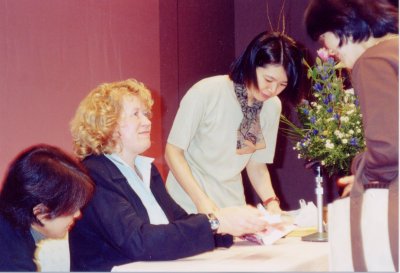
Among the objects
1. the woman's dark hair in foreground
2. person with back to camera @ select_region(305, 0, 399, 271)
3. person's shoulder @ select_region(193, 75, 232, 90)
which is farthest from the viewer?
person's shoulder @ select_region(193, 75, 232, 90)

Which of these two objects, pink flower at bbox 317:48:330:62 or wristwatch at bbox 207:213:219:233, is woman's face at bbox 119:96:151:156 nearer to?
wristwatch at bbox 207:213:219:233

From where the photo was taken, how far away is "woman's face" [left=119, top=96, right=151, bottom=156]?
6.50 feet

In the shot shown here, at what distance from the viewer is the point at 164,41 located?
3732mm

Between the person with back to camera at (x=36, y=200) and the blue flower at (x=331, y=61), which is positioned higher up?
the blue flower at (x=331, y=61)

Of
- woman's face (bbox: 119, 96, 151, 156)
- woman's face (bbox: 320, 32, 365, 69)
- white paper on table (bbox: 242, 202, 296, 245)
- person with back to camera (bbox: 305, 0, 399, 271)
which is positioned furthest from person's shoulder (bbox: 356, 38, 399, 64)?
woman's face (bbox: 119, 96, 151, 156)

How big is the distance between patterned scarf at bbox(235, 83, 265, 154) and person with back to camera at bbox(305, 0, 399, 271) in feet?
3.35

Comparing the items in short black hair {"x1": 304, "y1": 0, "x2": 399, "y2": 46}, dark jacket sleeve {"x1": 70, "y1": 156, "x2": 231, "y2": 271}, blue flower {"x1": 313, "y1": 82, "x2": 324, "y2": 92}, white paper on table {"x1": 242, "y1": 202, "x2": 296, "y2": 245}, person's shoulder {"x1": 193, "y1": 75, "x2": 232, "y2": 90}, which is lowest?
white paper on table {"x1": 242, "y1": 202, "x2": 296, "y2": 245}

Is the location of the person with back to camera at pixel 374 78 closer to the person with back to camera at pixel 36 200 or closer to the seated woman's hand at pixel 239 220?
the seated woman's hand at pixel 239 220

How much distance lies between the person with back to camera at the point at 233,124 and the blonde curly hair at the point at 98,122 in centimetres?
42

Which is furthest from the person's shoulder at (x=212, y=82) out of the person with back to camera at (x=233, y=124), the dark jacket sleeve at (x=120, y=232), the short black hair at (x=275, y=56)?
the dark jacket sleeve at (x=120, y=232)

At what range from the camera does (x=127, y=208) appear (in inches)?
67.8

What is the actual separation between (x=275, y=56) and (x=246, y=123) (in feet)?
1.13

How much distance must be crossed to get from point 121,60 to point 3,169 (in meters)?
1.02

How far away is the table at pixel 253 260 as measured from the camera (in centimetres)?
158
